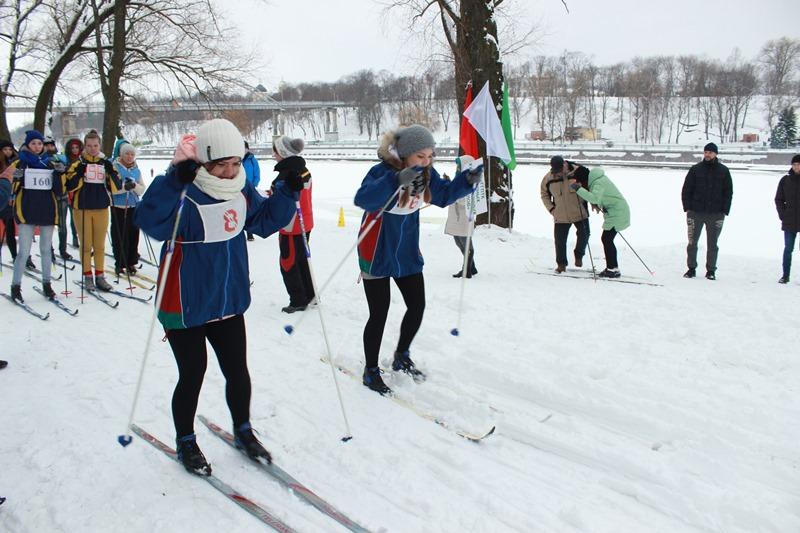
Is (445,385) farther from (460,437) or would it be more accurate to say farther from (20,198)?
(20,198)

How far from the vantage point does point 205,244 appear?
112 inches

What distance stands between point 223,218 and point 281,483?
147cm

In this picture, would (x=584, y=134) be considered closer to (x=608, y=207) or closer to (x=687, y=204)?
(x=687, y=204)

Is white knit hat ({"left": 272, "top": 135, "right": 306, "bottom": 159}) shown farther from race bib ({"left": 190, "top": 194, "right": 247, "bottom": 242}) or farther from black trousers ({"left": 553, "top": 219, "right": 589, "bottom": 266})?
black trousers ({"left": 553, "top": 219, "right": 589, "bottom": 266})

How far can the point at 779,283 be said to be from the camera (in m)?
7.83

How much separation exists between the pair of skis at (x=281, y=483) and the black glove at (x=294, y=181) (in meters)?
1.59

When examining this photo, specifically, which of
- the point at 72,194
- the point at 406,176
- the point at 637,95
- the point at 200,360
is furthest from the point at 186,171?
the point at 637,95

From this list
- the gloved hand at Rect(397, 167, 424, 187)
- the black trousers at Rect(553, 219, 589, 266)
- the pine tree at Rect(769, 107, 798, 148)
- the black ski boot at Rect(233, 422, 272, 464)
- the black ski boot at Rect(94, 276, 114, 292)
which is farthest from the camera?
the pine tree at Rect(769, 107, 798, 148)

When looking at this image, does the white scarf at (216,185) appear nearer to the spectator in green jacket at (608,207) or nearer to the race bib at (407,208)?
the race bib at (407,208)

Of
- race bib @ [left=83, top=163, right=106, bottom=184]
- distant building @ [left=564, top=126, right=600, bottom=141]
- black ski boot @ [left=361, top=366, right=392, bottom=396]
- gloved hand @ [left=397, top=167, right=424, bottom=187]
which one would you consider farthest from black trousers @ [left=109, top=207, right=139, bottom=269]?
distant building @ [left=564, top=126, right=600, bottom=141]

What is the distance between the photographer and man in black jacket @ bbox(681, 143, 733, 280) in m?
8.14

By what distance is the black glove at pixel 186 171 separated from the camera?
2609 mm

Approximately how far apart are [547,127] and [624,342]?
79.9 meters

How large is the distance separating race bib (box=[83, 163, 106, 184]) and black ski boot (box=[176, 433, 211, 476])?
508cm
